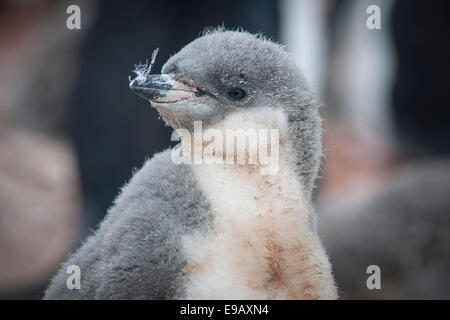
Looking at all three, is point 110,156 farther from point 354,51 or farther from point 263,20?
point 354,51

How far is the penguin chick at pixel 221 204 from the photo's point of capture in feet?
3.85

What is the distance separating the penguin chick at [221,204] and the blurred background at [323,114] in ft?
0.53

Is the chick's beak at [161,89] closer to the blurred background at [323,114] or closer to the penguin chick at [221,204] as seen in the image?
the penguin chick at [221,204]

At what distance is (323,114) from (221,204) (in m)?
0.85

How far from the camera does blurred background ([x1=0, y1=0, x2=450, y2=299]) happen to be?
9.87ft

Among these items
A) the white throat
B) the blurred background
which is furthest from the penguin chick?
the blurred background

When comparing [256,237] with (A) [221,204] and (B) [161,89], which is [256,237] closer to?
(A) [221,204]

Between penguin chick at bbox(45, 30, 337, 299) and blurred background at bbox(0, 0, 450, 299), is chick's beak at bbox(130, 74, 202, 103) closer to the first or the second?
penguin chick at bbox(45, 30, 337, 299)

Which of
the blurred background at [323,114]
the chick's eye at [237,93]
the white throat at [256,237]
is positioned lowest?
the white throat at [256,237]

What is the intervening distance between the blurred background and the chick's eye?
179 mm

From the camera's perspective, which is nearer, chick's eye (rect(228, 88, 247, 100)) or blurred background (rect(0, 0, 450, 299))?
chick's eye (rect(228, 88, 247, 100))

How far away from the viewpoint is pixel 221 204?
3.98ft

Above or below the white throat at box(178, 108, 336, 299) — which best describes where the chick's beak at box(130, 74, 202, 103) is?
above

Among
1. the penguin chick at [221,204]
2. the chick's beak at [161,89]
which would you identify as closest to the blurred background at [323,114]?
the penguin chick at [221,204]
